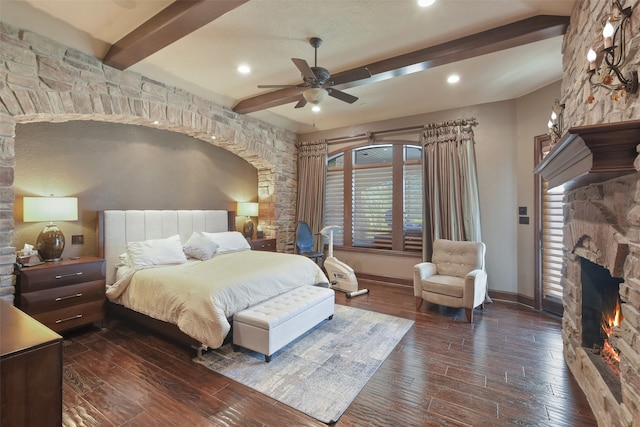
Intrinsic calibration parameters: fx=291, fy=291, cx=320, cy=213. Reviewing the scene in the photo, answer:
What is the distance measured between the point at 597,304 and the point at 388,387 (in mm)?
1739

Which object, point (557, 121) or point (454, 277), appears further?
point (454, 277)

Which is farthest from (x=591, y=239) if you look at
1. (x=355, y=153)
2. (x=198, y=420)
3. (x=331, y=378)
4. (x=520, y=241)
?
(x=355, y=153)

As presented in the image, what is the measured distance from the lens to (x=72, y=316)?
302cm

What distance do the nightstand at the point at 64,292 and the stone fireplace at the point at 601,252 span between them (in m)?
4.25

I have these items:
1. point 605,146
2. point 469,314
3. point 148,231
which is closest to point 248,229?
point 148,231

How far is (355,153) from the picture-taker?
5.80m

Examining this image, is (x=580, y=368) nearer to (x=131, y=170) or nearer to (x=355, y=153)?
(x=355, y=153)

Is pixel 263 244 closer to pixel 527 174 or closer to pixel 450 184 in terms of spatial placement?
pixel 450 184

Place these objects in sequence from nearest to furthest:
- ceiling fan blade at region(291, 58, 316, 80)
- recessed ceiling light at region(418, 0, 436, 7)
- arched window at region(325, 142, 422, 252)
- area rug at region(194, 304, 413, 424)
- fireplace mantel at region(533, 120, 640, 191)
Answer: fireplace mantel at region(533, 120, 640, 191), area rug at region(194, 304, 413, 424), recessed ceiling light at region(418, 0, 436, 7), ceiling fan blade at region(291, 58, 316, 80), arched window at region(325, 142, 422, 252)

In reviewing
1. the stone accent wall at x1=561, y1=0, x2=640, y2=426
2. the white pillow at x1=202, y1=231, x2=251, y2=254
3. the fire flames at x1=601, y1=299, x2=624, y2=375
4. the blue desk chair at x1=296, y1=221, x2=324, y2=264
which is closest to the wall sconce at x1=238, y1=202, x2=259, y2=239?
the white pillow at x1=202, y1=231, x2=251, y2=254

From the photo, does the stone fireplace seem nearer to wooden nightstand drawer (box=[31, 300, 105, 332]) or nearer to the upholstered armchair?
the upholstered armchair

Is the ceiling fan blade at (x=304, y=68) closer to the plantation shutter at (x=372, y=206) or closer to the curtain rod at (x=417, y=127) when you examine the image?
the curtain rod at (x=417, y=127)

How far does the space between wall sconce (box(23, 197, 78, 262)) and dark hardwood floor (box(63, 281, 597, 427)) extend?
93 cm

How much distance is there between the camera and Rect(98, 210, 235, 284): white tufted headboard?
3613 millimetres
